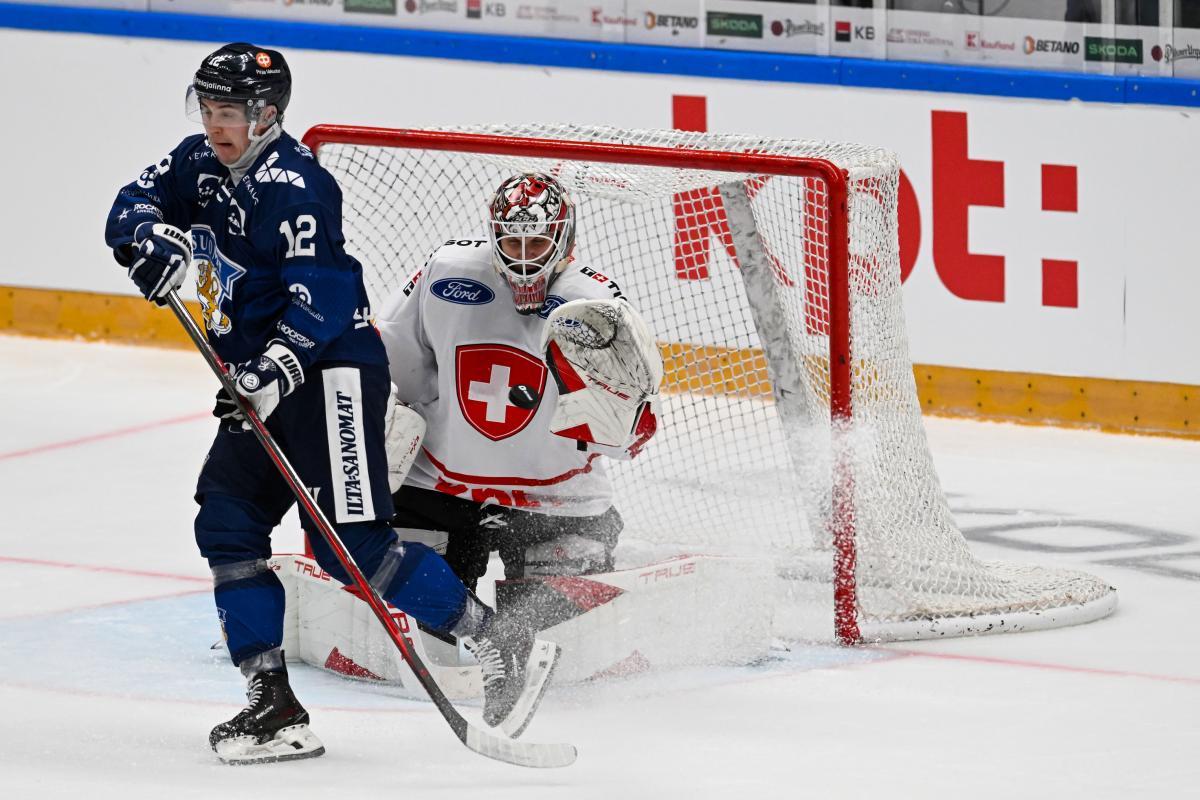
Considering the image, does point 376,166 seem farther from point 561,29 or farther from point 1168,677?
point 1168,677

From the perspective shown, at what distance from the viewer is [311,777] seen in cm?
347

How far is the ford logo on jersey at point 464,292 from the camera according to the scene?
4246 millimetres

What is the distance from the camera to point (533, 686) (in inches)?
146

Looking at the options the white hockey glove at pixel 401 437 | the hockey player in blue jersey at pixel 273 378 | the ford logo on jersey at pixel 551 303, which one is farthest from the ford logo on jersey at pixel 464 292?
the hockey player in blue jersey at pixel 273 378

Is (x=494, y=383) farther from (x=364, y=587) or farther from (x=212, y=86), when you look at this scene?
(x=212, y=86)

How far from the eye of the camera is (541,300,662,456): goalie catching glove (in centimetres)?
396

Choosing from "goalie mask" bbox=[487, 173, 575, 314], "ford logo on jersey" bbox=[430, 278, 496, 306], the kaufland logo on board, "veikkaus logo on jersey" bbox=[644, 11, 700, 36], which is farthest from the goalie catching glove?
"veikkaus logo on jersey" bbox=[644, 11, 700, 36]

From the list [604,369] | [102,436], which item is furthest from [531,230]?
[102,436]

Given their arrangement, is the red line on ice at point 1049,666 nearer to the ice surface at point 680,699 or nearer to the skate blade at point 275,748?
the ice surface at point 680,699

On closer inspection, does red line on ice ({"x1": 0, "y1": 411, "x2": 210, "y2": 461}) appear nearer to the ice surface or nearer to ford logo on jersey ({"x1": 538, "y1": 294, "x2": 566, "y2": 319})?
the ice surface

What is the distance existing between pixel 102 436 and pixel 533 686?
2.84m

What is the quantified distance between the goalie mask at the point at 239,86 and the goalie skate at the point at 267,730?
901 mm

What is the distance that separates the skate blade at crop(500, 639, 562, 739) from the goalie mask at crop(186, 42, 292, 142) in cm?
100

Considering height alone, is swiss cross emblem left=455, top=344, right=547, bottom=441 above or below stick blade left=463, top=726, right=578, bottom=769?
above
